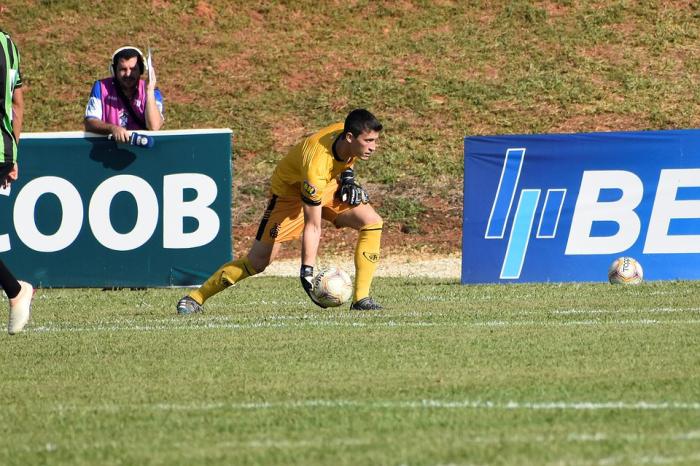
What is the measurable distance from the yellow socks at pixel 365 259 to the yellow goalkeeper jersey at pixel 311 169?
63cm

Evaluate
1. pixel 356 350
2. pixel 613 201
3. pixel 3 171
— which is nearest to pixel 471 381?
pixel 356 350

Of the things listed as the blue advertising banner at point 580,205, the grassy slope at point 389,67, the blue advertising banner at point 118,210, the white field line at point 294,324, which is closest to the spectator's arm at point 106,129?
the blue advertising banner at point 118,210

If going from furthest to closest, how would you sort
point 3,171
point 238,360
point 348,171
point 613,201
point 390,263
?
1. point 390,263
2. point 613,201
3. point 348,171
4. point 3,171
5. point 238,360

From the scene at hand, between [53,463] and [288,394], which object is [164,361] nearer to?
[288,394]

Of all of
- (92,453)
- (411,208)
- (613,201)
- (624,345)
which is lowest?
(411,208)

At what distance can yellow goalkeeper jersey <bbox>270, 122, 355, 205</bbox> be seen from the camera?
11.3 meters

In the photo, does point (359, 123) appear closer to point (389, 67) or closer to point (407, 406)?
point (407, 406)

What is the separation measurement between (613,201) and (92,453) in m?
10.0

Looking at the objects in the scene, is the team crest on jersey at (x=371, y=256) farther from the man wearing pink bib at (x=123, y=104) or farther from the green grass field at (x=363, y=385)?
the man wearing pink bib at (x=123, y=104)

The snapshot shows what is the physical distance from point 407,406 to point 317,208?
4.85m

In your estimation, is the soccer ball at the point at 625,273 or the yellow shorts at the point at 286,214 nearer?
the yellow shorts at the point at 286,214

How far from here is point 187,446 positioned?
5879mm

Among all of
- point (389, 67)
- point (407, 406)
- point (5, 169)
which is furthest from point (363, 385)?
point (389, 67)

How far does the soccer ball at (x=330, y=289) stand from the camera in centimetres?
1141
